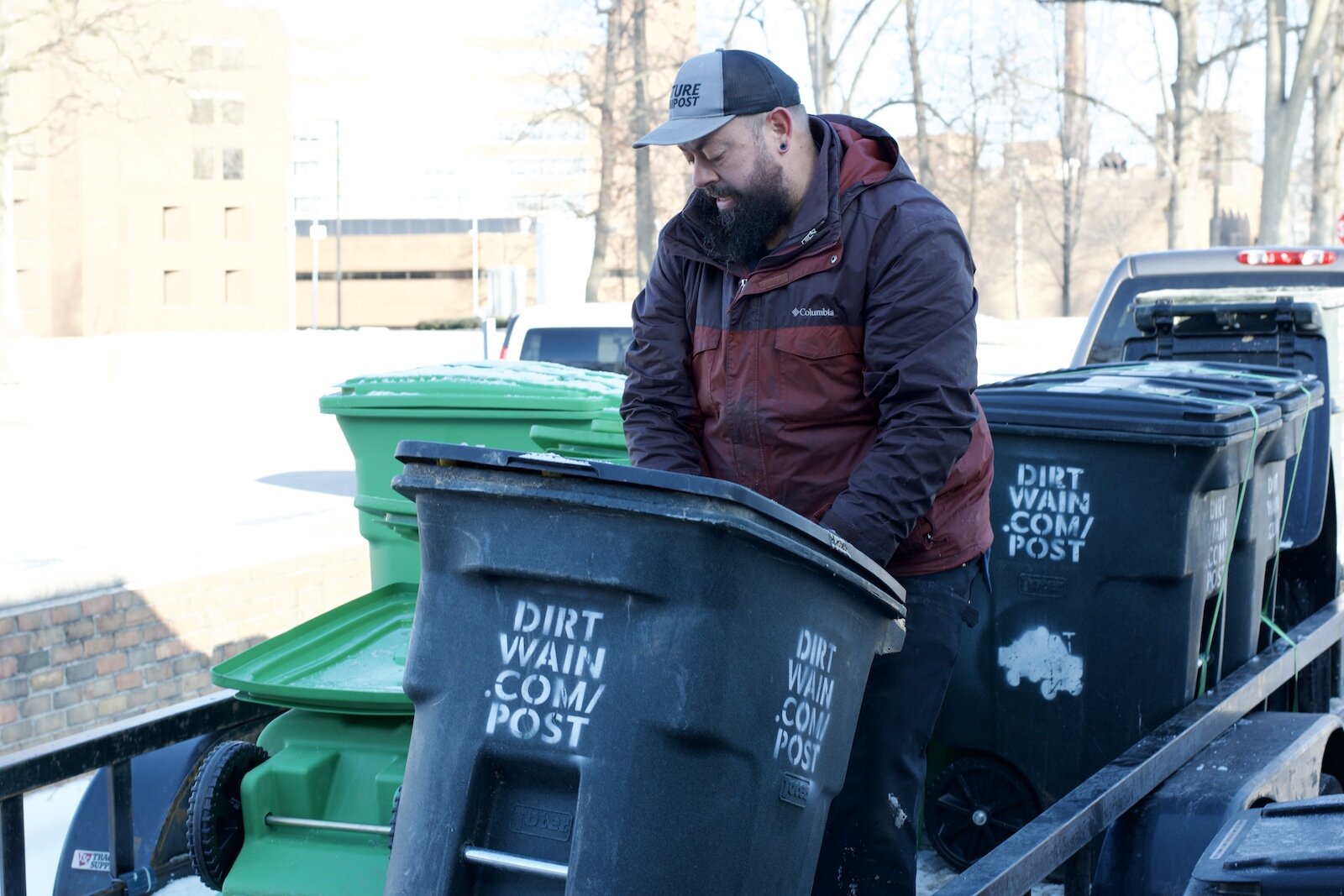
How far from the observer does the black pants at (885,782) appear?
290 cm

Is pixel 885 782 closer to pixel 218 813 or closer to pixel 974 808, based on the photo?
pixel 974 808

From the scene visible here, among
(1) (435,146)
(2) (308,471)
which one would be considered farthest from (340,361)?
(1) (435,146)

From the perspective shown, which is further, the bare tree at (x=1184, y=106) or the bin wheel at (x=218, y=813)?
the bare tree at (x=1184, y=106)

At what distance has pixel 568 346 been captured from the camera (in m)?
12.3

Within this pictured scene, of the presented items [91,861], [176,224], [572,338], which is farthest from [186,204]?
[91,861]

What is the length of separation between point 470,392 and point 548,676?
88.4 inches

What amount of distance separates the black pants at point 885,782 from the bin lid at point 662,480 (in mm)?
435

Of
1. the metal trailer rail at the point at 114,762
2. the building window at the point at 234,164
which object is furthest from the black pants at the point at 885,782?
the building window at the point at 234,164

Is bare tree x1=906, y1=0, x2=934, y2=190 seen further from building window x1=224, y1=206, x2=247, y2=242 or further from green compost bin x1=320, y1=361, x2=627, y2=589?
building window x1=224, y1=206, x2=247, y2=242

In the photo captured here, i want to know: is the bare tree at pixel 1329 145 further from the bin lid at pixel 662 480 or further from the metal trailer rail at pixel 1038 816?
the bin lid at pixel 662 480

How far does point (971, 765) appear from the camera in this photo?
13.5 feet

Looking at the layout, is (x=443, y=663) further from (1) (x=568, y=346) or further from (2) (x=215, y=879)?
(1) (x=568, y=346)

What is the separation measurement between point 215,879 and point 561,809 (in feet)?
5.52

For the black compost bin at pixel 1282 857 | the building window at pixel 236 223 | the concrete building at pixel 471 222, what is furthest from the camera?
the building window at pixel 236 223
